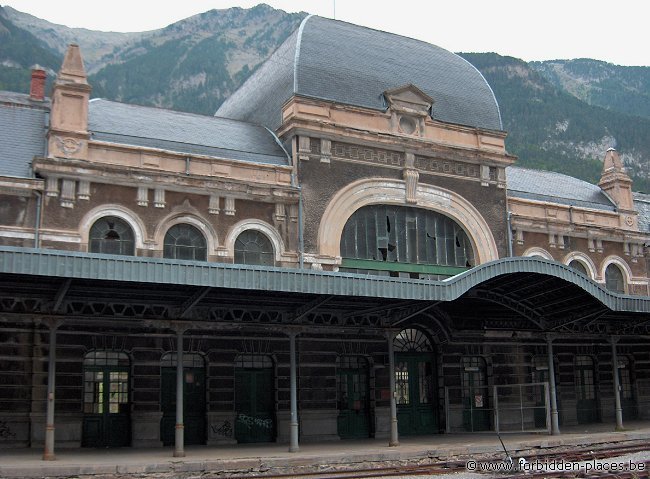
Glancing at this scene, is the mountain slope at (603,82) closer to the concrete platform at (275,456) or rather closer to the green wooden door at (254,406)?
the concrete platform at (275,456)

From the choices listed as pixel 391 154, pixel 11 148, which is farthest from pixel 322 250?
pixel 11 148

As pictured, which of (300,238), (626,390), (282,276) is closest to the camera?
(282,276)

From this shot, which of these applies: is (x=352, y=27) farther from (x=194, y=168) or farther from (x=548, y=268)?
(x=548, y=268)

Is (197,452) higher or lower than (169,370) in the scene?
lower

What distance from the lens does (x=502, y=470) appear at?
661 inches

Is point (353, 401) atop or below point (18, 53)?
below

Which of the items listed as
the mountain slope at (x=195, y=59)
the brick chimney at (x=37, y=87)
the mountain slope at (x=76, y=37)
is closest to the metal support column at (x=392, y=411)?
the brick chimney at (x=37, y=87)

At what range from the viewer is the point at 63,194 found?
21.1 metres

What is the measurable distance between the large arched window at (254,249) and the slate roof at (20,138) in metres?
6.00

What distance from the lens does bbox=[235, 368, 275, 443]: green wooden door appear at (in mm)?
22797

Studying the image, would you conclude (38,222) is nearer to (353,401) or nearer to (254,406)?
(254,406)

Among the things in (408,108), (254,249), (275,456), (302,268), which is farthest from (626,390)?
(275,456)

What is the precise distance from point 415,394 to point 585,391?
8.00 meters

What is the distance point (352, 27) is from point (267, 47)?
103270 millimetres
